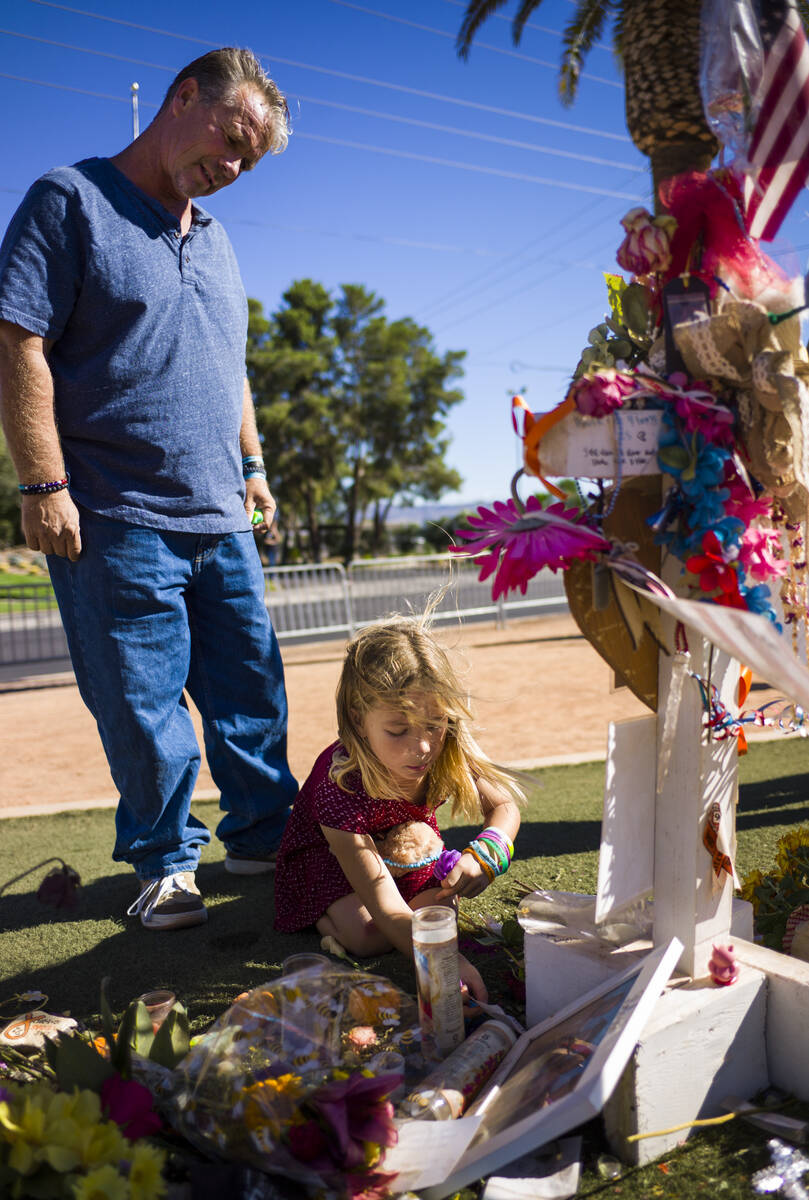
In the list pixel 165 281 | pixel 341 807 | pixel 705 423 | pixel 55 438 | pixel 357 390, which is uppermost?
pixel 357 390

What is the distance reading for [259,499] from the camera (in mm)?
3146

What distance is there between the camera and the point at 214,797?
4.21m

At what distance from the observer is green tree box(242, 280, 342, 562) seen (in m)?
31.0

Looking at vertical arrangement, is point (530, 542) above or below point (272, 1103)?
above

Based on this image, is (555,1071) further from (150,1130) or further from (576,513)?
(576,513)

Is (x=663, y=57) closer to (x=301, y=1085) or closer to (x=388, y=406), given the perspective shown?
(x=301, y=1085)

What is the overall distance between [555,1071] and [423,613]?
123 cm

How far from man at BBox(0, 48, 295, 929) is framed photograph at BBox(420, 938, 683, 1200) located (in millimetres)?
1234

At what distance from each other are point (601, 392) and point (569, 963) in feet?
3.52

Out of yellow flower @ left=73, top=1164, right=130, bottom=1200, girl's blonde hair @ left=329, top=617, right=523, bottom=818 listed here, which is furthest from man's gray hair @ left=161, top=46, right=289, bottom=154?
yellow flower @ left=73, top=1164, right=130, bottom=1200

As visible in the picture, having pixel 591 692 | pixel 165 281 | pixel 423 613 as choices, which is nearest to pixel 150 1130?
Answer: pixel 423 613

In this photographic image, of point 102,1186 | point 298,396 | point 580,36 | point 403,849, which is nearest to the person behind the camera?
point 102,1186

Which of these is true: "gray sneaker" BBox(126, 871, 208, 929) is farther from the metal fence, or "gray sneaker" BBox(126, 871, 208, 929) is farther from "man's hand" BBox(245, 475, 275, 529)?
the metal fence

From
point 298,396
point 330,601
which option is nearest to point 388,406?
point 298,396
